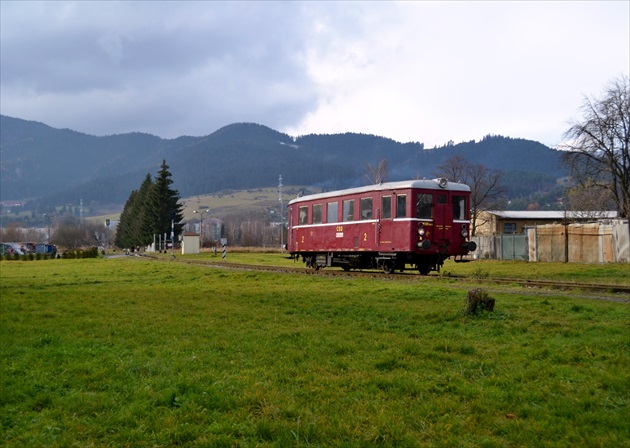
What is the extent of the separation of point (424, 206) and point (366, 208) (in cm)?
261

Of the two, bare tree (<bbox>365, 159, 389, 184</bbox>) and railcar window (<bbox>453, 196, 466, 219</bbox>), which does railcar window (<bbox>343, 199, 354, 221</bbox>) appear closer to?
railcar window (<bbox>453, 196, 466, 219</bbox>)

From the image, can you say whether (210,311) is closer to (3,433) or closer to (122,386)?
(122,386)

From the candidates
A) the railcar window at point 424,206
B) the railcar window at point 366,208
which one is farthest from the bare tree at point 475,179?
the railcar window at point 424,206

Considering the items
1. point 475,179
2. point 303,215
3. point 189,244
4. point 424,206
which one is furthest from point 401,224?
point 475,179

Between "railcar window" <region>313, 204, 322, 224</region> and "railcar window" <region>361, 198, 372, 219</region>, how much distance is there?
3696 millimetres

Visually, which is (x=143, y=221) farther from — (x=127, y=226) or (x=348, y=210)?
(x=348, y=210)

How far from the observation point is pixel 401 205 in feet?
73.2

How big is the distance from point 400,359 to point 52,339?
5.70 meters

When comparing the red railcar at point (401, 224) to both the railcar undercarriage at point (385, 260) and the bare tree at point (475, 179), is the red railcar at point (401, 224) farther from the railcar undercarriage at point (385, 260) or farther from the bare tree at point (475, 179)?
the bare tree at point (475, 179)

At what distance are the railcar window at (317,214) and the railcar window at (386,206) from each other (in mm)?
4999

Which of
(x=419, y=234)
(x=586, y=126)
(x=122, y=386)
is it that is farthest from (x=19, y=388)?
(x=586, y=126)

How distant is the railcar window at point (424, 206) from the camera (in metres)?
22.2

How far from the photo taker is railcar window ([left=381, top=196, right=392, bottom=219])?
22734mm

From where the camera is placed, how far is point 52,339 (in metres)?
9.95
